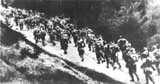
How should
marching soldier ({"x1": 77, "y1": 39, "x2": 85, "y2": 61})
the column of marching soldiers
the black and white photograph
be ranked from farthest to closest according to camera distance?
marching soldier ({"x1": 77, "y1": 39, "x2": 85, "y2": 61}), the column of marching soldiers, the black and white photograph

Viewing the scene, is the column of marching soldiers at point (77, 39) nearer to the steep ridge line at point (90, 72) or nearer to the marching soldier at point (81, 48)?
the marching soldier at point (81, 48)

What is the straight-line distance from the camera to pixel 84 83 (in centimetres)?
1066

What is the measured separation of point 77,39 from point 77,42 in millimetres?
438

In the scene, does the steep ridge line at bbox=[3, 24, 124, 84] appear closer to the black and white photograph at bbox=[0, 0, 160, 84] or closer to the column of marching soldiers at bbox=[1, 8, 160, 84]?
the black and white photograph at bbox=[0, 0, 160, 84]

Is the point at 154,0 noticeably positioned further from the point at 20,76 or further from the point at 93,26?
the point at 20,76

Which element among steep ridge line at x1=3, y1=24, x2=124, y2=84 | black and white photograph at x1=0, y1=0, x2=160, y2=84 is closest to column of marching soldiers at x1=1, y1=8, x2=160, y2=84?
black and white photograph at x1=0, y1=0, x2=160, y2=84

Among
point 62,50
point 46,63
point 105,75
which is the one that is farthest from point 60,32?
point 105,75

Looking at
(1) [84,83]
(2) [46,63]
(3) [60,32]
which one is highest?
(3) [60,32]

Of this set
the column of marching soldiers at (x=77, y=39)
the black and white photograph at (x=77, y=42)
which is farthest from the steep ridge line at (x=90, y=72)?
the column of marching soldiers at (x=77, y=39)

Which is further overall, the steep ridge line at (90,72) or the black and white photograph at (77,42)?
the steep ridge line at (90,72)

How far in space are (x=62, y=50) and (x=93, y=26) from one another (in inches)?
107

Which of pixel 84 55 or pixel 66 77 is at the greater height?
Answer: pixel 84 55

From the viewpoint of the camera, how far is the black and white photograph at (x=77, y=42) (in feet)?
35.3

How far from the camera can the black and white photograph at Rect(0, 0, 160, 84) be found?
1076 centimetres
